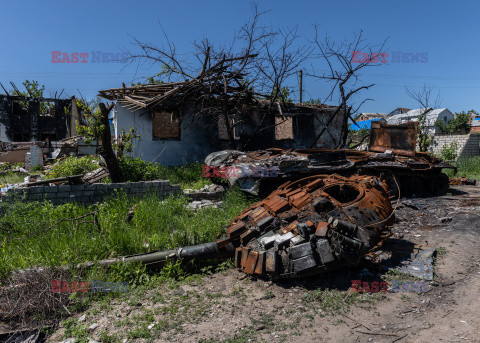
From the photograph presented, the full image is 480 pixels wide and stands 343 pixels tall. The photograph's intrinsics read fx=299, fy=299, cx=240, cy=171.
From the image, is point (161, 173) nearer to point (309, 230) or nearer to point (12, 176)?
point (12, 176)

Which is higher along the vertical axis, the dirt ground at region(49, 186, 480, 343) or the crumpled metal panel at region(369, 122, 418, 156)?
the crumpled metal panel at region(369, 122, 418, 156)

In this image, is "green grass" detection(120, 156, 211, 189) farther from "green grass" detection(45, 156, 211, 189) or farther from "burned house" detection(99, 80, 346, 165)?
"burned house" detection(99, 80, 346, 165)

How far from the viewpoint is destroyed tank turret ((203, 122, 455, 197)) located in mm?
6867

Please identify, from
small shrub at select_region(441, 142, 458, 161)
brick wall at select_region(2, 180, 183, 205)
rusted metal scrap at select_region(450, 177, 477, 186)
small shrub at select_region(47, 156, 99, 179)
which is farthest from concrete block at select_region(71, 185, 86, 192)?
small shrub at select_region(441, 142, 458, 161)

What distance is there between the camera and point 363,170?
773cm

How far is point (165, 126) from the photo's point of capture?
37.8ft

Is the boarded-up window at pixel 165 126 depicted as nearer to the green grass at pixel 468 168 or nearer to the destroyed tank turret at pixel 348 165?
the destroyed tank turret at pixel 348 165

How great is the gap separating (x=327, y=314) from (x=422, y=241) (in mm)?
3051

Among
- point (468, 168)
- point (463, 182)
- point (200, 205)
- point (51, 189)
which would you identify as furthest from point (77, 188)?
point (468, 168)

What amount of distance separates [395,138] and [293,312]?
775cm

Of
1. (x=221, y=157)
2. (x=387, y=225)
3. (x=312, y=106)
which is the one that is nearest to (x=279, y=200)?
(x=387, y=225)

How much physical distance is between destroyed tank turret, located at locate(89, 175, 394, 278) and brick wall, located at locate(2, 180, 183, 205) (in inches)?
124

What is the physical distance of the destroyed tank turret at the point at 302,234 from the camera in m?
3.60

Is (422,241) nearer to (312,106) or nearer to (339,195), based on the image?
(339,195)
